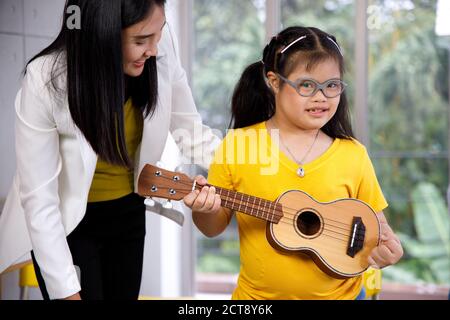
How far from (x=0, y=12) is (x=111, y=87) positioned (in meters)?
0.80

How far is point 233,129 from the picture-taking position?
132 centimetres

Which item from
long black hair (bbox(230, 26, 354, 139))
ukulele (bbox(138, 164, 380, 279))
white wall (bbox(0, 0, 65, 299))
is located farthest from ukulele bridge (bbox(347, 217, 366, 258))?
white wall (bbox(0, 0, 65, 299))

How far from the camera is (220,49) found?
2.74 m

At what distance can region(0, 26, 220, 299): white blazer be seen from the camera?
1125 mm

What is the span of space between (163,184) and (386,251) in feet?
1.42

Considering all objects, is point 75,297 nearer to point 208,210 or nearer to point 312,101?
point 208,210

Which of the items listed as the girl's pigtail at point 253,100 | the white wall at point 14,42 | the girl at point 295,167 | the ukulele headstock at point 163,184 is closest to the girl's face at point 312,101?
the girl at point 295,167

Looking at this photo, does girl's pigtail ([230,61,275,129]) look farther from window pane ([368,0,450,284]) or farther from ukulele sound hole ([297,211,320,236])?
window pane ([368,0,450,284])

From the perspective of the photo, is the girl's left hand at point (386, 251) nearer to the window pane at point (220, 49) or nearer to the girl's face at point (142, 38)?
the girl's face at point (142, 38)

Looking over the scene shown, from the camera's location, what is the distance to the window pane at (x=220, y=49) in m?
2.68

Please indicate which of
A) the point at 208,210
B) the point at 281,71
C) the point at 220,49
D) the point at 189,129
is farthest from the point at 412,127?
the point at 208,210

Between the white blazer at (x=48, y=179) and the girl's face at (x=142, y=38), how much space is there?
0.46 feet
